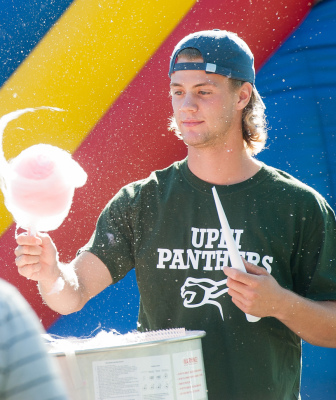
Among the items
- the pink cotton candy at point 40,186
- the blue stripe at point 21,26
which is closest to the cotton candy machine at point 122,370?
the pink cotton candy at point 40,186

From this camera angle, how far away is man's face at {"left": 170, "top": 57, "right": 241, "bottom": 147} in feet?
6.54

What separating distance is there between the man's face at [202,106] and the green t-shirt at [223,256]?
131mm

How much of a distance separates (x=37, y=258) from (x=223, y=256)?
1.77ft

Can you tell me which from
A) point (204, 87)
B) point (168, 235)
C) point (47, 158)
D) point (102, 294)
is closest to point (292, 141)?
point (204, 87)

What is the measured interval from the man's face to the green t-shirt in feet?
0.43

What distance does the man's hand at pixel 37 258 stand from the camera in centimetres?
164

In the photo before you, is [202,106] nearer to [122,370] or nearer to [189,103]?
[189,103]

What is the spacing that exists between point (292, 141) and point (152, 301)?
91cm

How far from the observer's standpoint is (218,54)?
2035 millimetres

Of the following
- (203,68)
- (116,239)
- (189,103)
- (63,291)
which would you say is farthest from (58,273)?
(203,68)

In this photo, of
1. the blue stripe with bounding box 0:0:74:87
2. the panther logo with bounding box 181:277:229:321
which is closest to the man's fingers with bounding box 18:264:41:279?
the panther logo with bounding box 181:277:229:321

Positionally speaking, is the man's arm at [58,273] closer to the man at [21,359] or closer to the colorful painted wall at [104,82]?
the colorful painted wall at [104,82]

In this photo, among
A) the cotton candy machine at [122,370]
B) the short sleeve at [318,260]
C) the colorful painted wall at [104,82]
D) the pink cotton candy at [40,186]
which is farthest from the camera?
the colorful painted wall at [104,82]

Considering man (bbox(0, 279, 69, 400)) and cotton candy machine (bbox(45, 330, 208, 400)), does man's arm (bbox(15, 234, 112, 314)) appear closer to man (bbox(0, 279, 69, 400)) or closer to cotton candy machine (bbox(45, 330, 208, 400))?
cotton candy machine (bbox(45, 330, 208, 400))
